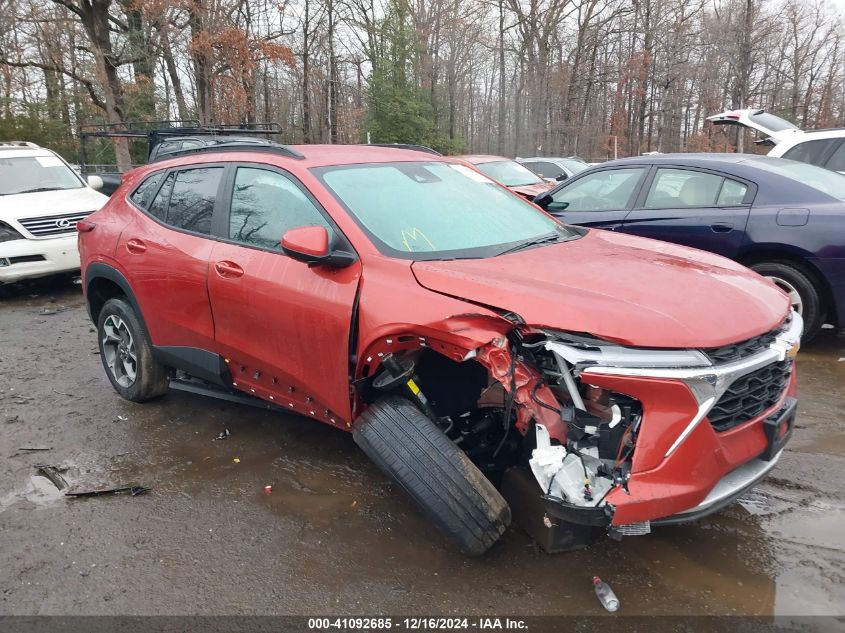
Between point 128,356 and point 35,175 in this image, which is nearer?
point 128,356

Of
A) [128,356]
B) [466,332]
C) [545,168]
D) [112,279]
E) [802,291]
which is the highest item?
[545,168]

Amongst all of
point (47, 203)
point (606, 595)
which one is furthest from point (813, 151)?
point (47, 203)

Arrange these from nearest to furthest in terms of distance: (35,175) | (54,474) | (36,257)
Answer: (54,474) < (36,257) < (35,175)

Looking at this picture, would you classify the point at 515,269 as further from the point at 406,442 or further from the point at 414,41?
the point at 414,41

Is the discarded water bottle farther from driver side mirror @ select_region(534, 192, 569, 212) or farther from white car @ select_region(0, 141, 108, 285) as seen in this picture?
white car @ select_region(0, 141, 108, 285)

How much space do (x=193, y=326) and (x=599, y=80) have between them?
3646 centimetres

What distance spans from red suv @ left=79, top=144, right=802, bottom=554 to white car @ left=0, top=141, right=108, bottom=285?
4.52m

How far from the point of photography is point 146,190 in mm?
4418

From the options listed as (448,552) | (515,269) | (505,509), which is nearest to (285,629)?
(448,552)

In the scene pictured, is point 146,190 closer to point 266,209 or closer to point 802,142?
point 266,209

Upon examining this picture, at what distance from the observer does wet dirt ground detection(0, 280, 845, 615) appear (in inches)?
101

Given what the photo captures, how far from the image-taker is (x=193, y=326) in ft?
12.5

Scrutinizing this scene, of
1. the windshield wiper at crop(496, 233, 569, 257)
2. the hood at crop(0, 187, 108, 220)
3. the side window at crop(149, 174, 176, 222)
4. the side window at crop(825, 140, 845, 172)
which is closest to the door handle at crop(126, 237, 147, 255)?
the side window at crop(149, 174, 176, 222)

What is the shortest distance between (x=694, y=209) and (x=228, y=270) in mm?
4093
